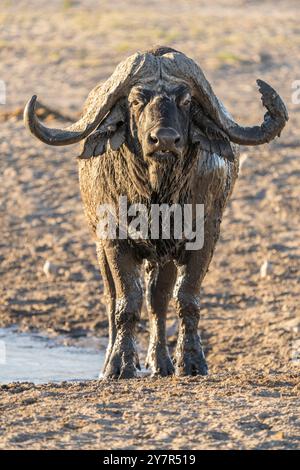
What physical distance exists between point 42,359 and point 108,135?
2.36 metres

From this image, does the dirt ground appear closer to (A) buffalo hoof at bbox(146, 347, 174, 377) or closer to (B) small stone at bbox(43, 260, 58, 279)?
(B) small stone at bbox(43, 260, 58, 279)

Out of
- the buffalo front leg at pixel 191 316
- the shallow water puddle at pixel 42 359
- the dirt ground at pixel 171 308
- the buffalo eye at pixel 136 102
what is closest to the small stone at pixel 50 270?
the dirt ground at pixel 171 308

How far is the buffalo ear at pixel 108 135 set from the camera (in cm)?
849

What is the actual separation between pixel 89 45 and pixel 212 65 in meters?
3.35

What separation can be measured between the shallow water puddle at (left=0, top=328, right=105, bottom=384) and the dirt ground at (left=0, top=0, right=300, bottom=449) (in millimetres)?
252

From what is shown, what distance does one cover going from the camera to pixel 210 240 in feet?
28.9

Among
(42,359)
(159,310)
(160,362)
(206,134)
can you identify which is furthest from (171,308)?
(206,134)

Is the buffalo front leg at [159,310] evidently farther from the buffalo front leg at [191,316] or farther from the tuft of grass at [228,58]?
the tuft of grass at [228,58]

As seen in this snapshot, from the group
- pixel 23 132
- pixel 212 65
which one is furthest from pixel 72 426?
pixel 212 65

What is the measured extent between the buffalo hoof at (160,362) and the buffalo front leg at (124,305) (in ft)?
1.47

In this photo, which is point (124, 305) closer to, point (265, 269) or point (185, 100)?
point (185, 100)

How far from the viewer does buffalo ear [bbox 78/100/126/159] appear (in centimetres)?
849

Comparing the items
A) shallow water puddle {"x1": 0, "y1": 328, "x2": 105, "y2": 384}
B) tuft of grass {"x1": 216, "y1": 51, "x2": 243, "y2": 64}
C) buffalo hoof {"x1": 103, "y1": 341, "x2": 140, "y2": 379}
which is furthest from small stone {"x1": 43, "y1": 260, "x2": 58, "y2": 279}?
tuft of grass {"x1": 216, "y1": 51, "x2": 243, "y2": 64}

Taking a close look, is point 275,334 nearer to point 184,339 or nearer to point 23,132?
point 184,339
